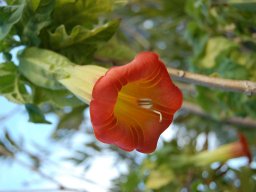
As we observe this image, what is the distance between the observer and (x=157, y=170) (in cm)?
89

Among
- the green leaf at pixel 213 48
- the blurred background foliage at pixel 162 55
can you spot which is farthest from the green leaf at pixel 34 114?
the green leaf at pixel 213 48

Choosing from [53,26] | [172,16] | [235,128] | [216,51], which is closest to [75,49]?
[53,26]

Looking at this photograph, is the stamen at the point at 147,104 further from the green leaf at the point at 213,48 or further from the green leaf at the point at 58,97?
the green leaf at the point at 213,48

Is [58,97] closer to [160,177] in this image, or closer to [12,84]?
[12,84]

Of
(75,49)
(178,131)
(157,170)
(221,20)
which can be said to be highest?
(75,49)

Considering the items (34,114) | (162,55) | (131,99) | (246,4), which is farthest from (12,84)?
(162,55)

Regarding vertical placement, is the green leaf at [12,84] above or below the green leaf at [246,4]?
above

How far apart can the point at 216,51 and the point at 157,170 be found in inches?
10.3

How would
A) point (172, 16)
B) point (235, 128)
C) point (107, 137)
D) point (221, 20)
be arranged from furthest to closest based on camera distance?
point (235, 128), point (172, 16), point (221, 20), point (107, 137)

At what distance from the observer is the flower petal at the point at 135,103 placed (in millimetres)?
425

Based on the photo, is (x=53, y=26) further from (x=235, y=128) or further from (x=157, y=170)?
(x=235, y=128)

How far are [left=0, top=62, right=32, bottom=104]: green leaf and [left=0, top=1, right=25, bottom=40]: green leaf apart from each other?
4 cm

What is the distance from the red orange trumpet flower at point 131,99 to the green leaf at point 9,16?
8 centimetres

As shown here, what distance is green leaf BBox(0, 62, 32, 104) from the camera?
554 mm
